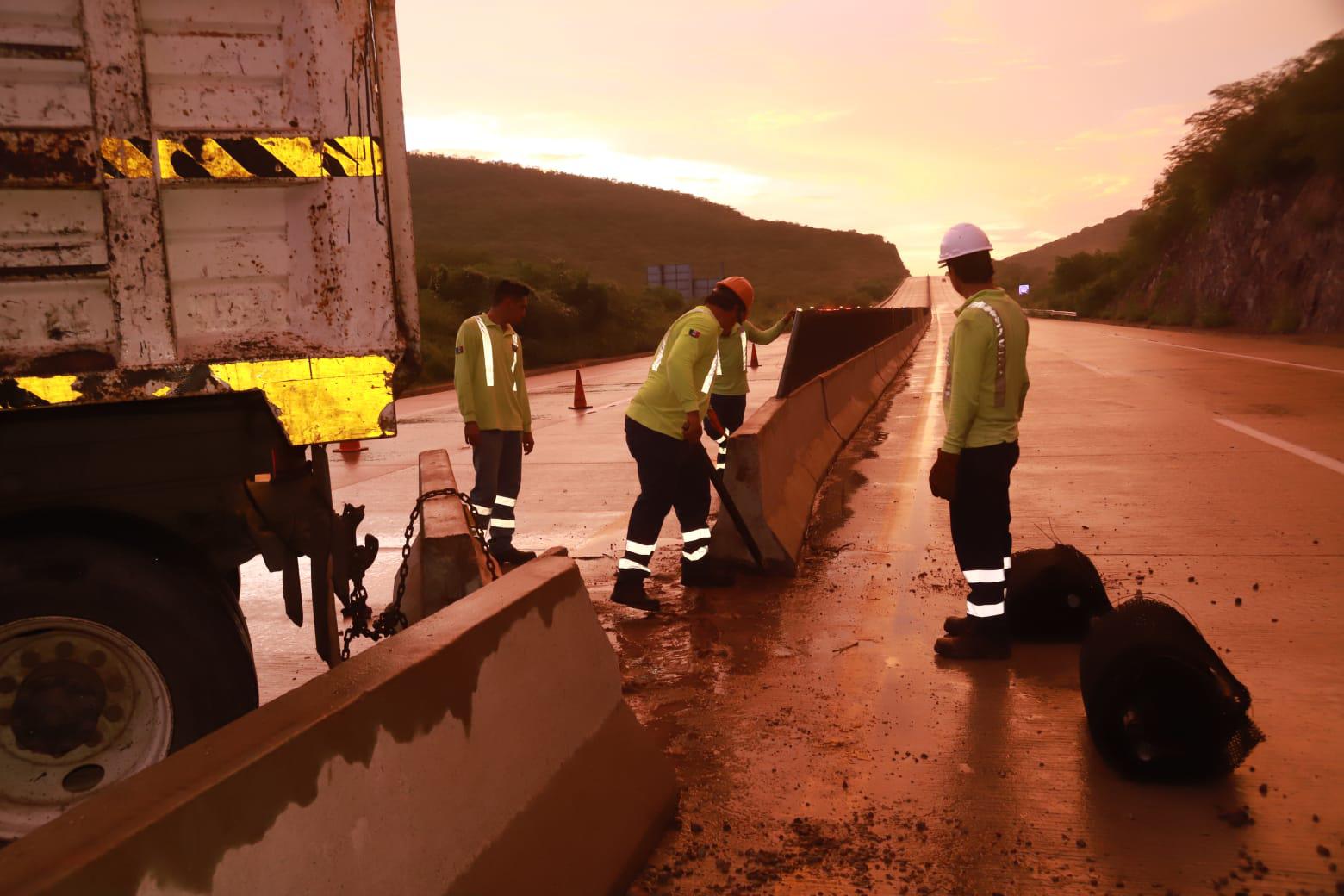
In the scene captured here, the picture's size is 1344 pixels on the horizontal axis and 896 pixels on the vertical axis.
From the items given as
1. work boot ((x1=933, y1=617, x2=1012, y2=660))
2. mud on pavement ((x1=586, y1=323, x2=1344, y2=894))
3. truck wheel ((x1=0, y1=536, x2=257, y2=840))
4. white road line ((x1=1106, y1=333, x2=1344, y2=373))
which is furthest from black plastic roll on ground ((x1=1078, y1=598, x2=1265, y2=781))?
white road line ((x1=1106, y1=333, x2=1344, y2=373))

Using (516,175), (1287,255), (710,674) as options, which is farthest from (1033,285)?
(710,674)

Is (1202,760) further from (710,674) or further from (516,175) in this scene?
(516,175)

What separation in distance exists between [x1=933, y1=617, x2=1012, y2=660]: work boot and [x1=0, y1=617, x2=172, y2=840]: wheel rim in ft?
11.8

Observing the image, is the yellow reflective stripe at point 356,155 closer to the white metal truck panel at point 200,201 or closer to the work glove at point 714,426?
the white metal truck panel at point 200,201

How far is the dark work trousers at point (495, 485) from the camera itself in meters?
8.21

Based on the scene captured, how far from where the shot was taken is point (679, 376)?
267 inches

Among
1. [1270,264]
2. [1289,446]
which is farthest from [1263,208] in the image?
[1289,446]

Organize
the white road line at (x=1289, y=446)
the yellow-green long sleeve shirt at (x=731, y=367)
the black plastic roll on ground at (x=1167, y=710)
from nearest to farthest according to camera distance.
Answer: the black plastic roll on ground at (x=1167, y=710) → the yellow-green long sleeve shirt at (x=731, y=367) → the white road line at (x=1289, y=446)

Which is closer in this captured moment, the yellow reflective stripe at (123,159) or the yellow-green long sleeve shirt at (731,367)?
the yellow reflective stripe at (123,159)

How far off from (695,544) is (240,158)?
4.14 metres

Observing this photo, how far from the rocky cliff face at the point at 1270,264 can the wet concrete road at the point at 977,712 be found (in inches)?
1219

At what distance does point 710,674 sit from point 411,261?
2.56m

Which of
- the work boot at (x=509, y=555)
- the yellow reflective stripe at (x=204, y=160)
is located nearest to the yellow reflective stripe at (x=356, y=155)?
the yellow reflective stripe at (x=204, y=160)

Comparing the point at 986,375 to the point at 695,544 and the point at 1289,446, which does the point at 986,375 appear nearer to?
the point at 695,544
